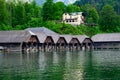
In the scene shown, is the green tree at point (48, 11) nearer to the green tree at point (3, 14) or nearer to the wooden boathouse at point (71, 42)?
the green tree at point (3, 14)

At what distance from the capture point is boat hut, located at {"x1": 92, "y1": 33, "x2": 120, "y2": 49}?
10969 centimetres

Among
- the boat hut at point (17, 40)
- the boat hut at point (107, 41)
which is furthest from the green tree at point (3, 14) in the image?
the boat hut at point (17, 40)

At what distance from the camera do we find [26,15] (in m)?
133

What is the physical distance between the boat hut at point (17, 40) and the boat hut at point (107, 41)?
1117 inches

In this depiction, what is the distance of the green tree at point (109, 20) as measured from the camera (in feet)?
447

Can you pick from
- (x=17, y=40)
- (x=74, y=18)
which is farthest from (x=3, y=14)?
(x=17, y=40)

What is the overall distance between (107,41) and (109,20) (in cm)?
2746

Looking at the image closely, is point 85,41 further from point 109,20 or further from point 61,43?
point 109,20

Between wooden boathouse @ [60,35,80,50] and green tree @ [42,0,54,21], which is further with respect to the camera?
green tree @ [42,0,54,21]

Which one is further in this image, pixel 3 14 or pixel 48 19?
pixel 48 19

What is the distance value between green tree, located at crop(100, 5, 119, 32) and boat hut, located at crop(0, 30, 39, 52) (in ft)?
173

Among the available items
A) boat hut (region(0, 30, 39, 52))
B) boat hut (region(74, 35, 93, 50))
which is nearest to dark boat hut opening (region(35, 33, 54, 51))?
boat hut (region(0, 30, 39, 52))

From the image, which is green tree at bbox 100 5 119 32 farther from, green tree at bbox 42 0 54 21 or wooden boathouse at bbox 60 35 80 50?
wooden boathouse at bbox 60 35 80 50

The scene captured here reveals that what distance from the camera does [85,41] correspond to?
109 m
